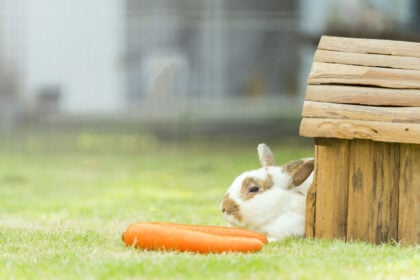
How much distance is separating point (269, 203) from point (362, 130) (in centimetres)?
53

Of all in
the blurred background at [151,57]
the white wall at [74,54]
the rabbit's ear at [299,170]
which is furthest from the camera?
the white wall at [74,54]

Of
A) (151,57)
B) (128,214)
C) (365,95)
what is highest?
(365,95)

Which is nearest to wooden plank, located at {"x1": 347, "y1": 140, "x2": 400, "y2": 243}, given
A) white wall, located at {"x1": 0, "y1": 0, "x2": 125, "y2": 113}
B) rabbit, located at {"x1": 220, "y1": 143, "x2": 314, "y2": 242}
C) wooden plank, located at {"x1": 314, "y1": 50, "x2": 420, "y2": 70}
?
rabbit, located at {"x1": 220, "y1": 143, "x2": 314, "y2": 242}

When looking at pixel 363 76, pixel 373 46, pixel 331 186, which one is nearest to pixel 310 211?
pixel 331 186

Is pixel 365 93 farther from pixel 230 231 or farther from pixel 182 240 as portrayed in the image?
pixel 182 240

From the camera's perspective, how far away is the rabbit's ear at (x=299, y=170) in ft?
14.3

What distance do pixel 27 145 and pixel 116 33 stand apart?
100 inches

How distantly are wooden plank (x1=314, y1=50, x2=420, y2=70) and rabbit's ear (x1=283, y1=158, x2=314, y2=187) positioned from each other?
1.57 feet

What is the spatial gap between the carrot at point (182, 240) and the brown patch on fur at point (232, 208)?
28 centimetres

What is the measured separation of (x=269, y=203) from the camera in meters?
4.20

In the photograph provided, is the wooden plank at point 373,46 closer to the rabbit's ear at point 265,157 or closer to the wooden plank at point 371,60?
the wooden plank at point 371,60

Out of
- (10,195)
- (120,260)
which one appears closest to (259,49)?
(10,195)

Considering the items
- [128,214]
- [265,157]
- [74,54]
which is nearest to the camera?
[265,157]

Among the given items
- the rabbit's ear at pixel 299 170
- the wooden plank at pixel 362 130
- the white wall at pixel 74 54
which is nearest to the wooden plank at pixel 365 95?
the wooden plank at pixel 362 130
